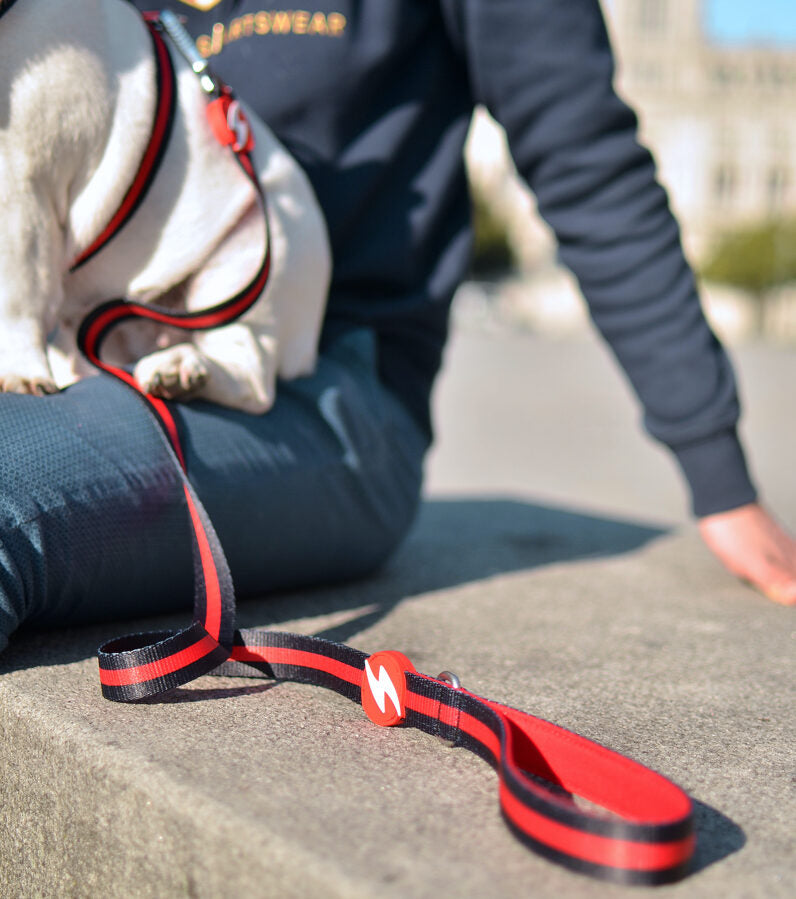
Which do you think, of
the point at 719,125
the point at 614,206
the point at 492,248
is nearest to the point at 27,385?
the point at 614,206

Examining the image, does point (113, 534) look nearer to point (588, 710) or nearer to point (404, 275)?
point (588, 710)

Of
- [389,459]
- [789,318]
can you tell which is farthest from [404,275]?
[789,318]

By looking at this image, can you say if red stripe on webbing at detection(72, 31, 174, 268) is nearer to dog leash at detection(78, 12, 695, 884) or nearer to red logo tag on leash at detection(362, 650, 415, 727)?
dog leash at detection(78, 12, 695, 884)

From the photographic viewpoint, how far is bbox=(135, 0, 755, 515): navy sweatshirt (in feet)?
5.41

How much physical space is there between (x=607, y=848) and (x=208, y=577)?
59 cm

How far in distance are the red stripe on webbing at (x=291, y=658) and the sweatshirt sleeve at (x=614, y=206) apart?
0.91 meters

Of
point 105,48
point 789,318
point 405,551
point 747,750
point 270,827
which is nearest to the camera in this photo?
point 270,827

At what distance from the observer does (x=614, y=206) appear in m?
1.71

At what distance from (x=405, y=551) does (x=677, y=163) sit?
49.0 metres

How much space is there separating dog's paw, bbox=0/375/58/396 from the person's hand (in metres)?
1.18

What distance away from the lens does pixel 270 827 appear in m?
0.76

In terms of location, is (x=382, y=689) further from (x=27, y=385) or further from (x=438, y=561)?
(x=438, y=561)

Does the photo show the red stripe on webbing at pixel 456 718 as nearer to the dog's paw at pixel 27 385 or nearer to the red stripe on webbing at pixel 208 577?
the red stripe on webbing at pixel 208 577

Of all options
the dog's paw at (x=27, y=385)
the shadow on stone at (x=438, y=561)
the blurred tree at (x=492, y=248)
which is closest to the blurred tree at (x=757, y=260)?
the blurred tree at (x=492, y=248)
